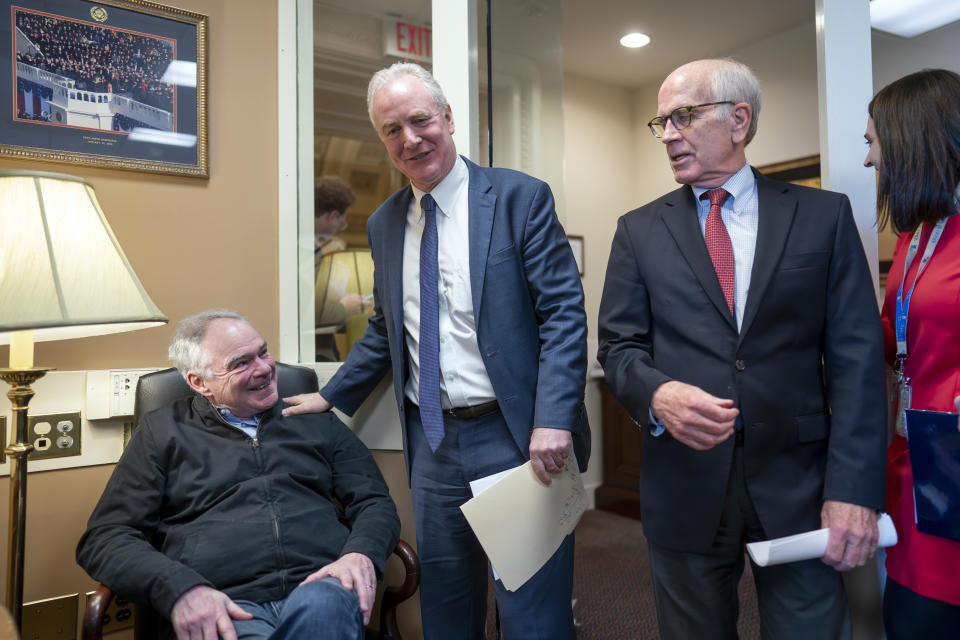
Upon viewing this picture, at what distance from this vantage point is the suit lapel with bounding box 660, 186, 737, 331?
3.68ft

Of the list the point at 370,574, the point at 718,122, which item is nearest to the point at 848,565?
the point at 718,122

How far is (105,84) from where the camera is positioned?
5.85 ft

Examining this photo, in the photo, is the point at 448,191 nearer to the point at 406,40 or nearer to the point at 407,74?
the point at 407,74

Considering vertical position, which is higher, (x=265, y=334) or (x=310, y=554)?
(x=265, y=334)

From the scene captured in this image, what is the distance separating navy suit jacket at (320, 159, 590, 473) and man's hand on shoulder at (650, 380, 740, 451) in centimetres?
22

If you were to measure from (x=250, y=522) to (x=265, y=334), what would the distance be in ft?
2.48

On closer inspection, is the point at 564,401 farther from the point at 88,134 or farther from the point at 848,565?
the point at 88,134

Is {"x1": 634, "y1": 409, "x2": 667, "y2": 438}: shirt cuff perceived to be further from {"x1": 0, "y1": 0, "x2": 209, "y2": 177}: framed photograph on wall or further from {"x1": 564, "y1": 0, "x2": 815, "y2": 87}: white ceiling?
{"x1": 564, "y1": 0, "x2": 815, "y2": 87}: white ceiling

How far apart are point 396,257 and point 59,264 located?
72 cm

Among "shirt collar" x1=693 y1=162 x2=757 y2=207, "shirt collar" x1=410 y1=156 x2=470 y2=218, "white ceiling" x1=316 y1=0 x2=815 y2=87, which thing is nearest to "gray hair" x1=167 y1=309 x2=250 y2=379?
"shirt collar" x1=410 y1=156 x2=470 y2=218

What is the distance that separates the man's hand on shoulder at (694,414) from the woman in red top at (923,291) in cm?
37

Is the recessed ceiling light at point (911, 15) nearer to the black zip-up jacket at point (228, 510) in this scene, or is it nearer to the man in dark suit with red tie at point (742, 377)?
the man in dark suit with red tie at point (742, 377)

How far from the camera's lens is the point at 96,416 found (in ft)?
5.64

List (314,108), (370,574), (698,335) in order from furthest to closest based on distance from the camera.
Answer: (314,108) → (370,574) → (698,335)
